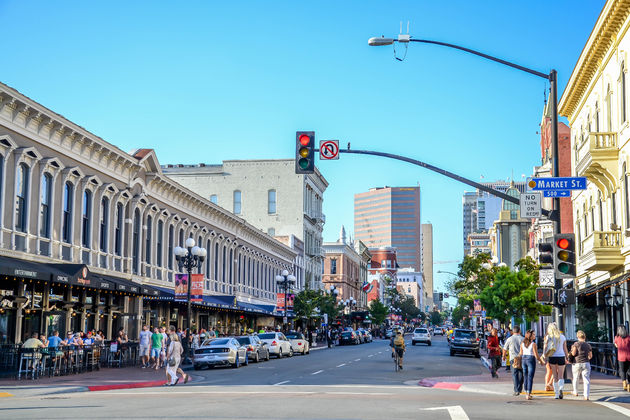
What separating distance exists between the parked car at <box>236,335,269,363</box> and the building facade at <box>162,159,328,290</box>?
38394mm

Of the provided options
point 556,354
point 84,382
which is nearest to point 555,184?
point 556,354

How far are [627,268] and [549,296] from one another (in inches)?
362

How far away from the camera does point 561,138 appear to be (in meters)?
51.3

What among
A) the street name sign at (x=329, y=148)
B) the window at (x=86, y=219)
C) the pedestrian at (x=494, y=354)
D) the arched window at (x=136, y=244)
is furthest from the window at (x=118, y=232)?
the street name sign at (x=329, y=148)

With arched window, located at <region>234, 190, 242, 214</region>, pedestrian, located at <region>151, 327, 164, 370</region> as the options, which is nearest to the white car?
pedestrian, located at <region>151, 327, 164, 370</region>

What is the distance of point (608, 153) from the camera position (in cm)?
2756

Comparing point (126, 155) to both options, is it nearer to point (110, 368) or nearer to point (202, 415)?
point (110, 368)

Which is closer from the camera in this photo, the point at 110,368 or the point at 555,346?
the point at 555,346

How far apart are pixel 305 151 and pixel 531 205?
574 cm

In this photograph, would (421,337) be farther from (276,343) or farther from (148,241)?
(148,241)

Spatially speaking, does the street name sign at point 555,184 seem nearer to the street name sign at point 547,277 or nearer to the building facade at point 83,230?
the street name sign at point 547,277

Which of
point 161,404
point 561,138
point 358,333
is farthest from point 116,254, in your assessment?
point 358,333

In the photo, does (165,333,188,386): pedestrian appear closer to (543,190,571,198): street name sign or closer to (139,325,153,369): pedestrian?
(139,325,153,369): pedestrian

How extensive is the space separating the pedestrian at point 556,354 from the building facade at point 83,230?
52.8 feet
